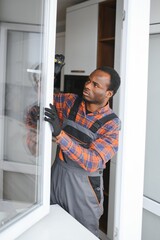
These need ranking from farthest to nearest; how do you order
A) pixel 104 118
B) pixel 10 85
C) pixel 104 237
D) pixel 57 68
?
pixel 104 237, pixel 10 85, pixel 104 118, pixel 57 68

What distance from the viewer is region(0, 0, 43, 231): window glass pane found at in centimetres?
124

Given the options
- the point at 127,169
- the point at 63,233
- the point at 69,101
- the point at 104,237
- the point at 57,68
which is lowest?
the point at 104,237

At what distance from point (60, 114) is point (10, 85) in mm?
336

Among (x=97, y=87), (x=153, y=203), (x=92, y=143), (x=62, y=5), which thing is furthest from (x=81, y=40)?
(x=153, y=203)

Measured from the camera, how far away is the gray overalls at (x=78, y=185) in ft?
5.35

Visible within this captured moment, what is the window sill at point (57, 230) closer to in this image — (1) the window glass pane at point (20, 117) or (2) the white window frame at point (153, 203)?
(1) the window glass pane at point (20, 117)

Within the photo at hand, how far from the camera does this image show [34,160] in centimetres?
129

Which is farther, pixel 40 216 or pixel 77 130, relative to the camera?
pixel 77 130

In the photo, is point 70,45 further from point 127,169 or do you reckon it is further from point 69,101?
point 127,169

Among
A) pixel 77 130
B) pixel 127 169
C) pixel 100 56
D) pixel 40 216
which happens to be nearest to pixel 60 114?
pixel 77 130

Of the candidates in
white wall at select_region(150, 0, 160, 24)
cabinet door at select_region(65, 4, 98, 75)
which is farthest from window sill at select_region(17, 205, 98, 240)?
cabinet door at select_region(65, 4, 98, 75)

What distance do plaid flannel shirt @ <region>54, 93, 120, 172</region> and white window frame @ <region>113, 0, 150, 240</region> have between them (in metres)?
0.09

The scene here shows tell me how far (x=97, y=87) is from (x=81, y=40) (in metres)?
1.16

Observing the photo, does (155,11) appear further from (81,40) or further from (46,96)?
(46,96)
